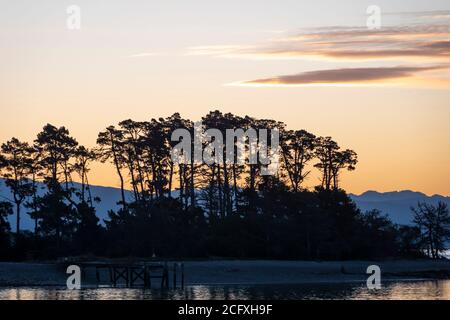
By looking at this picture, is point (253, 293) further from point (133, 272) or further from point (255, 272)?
point (133, 272)

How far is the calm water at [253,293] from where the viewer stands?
66.1m

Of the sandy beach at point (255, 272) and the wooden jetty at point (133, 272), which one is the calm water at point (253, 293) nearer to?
the wooden jetty at point (133, 272)

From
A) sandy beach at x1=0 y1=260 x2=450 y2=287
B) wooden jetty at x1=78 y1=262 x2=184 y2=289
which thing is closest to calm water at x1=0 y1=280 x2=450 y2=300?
wooden jetty at x1=78 y1=262 x2=184 y2=289

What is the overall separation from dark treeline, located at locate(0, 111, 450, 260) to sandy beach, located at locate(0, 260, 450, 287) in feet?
16.7

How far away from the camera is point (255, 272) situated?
8456 centimetres

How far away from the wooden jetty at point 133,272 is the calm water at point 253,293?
2.30 metres

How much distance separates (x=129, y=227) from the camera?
92875 mm

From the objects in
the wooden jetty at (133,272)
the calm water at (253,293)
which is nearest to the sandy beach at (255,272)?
the wooden jetty at (133,272)

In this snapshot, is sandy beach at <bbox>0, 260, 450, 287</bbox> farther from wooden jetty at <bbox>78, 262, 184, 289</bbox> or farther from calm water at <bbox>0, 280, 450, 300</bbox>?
calm water at <bbox>0, 280, 450, 300</bbox>

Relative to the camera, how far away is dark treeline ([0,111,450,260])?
307 feet

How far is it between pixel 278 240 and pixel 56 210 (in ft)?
69.8
